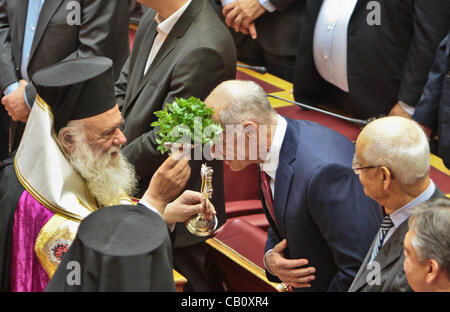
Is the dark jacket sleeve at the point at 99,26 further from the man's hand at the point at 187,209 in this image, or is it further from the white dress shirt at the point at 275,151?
the white dress shirt at the point at 275,151

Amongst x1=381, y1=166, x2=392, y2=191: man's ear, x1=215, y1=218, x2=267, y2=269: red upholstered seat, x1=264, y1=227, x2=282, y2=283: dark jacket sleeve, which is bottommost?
x1=215, y1=218, x2=267, y2=269: red upholstered seat

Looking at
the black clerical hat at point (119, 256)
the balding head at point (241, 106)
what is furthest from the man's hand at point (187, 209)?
the black clerical hat at point (119, 256)

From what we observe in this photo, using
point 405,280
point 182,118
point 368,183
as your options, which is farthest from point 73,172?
point 405,280

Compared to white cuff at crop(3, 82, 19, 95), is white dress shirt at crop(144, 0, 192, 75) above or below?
above

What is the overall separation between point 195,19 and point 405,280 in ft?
7.13

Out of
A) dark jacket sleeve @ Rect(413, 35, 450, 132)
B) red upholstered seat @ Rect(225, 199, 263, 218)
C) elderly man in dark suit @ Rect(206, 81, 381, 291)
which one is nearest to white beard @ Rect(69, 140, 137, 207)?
elderly man in dark suit @ Rect(206, 81, 381, 291)

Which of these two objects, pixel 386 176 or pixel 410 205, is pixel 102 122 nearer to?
pixel 386 176

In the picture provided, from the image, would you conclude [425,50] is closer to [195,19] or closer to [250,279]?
[195,19]

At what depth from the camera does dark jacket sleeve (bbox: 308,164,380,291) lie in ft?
10.8

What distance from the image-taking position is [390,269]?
119 inches

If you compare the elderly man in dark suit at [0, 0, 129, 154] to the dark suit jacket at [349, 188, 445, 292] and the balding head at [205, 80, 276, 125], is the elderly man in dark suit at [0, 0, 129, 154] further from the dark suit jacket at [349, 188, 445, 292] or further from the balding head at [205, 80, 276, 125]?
the dark suit jacket at [349, 188, 445, 292]

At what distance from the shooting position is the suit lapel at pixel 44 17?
5043 millimetres

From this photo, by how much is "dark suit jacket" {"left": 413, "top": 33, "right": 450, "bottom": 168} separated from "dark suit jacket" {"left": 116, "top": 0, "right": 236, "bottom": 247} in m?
1.17

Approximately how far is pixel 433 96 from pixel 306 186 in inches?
51.7
